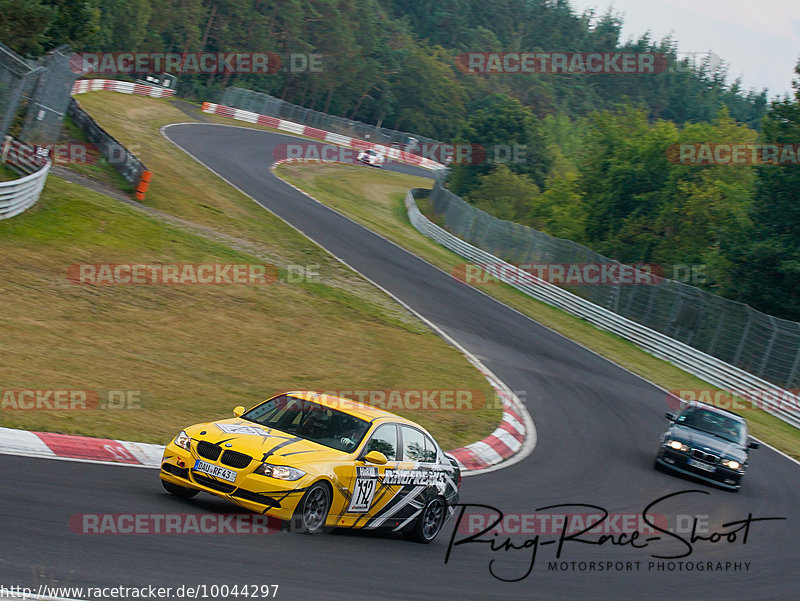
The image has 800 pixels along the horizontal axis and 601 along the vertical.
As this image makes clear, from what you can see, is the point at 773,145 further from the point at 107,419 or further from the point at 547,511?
the point at 107,419

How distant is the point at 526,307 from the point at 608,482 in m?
18.7

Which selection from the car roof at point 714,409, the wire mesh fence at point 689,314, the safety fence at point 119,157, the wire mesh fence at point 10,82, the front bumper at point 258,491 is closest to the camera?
the front bumper at point 258,491

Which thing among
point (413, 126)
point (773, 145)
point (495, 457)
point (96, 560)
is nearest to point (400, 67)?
point (413, 126)

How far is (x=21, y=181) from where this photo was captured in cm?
2181

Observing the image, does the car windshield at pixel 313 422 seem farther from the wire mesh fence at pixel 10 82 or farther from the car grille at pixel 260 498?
the wire mesh fence at pixel 10 82

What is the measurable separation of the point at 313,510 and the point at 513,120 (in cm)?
6306

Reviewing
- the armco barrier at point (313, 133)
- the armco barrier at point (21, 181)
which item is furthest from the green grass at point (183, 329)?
the armco barrier at point (313, 133)

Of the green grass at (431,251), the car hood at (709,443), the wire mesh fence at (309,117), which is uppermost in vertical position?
the wire mesh fence at (309,117)

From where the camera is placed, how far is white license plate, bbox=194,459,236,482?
27.9 ft

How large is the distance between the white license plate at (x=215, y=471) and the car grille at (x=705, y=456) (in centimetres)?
1073

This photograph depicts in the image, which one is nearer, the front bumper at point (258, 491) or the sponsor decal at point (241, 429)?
the front bumper at point (258, 491)

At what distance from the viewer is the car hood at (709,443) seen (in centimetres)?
1650

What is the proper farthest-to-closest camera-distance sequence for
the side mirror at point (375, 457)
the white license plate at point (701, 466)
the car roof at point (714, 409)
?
the car roof at point (714, 409)
the white license plate at point (701, 466)
the side mirror at point (375, 457)

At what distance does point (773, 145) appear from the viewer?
36.3 metres
